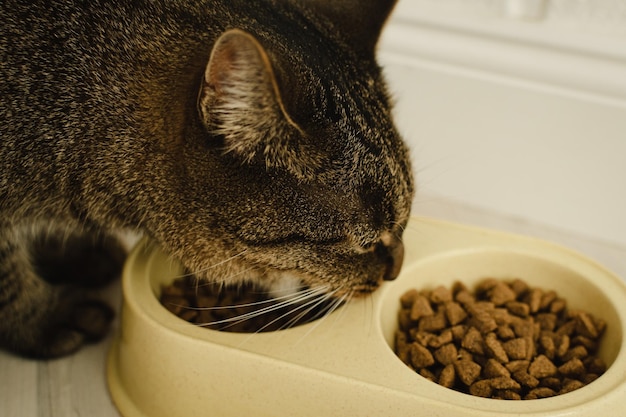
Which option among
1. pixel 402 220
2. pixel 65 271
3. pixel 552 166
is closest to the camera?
pixel 402 220

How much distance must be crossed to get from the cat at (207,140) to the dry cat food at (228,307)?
8 cm

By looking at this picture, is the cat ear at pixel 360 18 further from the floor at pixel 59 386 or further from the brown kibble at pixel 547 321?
the floor at pixel 59 386

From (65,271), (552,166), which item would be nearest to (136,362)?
(65,271)

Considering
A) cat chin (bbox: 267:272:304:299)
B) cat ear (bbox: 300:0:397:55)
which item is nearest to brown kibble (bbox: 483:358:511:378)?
cat chin (bbox: 267:272:304:299)

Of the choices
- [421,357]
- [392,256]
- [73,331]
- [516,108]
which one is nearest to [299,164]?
[392,256]

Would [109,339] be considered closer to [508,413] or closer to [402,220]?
[402,220]

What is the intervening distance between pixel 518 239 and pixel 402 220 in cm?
30

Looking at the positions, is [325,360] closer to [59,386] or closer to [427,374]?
[427,374]

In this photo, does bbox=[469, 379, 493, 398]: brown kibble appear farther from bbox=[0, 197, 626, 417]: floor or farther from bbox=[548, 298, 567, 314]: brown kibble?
bbox=[0, 197, 626, 417]: floor

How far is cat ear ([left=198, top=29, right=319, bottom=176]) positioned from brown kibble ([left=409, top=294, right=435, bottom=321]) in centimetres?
36

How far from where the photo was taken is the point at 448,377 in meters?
1.06

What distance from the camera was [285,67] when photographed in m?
0.90

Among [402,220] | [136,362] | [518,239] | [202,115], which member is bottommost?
[136,362]

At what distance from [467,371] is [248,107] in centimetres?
52
